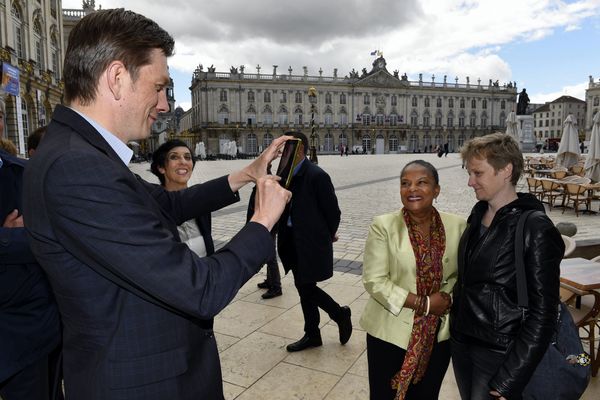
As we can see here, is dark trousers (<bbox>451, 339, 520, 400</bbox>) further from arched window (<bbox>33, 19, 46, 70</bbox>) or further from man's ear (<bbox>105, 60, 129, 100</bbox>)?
arched window (<bbox>33, 19, 46, 70</bbox>)

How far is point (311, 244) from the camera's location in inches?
146

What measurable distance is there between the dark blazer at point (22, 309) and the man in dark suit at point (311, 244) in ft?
6.44

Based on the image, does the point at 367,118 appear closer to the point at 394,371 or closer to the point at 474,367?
the point at 394,371

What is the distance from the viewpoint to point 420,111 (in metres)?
78.6

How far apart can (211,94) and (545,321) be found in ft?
232

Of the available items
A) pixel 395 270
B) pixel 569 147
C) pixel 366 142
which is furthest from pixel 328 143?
pixel 395 270

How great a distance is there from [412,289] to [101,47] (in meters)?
1.80

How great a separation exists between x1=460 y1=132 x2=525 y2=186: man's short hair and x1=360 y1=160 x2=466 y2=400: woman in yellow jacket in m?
0.27

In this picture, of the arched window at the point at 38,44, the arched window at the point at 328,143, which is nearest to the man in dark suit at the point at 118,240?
the arched window at the point at 38,44

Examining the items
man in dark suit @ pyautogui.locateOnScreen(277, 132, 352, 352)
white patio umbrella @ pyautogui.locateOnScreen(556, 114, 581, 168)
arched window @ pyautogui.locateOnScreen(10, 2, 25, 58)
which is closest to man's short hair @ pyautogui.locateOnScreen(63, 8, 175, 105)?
man in dark suit @ pyautogui.locateOnScreen(277, 132, 352, 352)

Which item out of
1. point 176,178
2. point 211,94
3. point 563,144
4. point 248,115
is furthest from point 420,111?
point 176,178

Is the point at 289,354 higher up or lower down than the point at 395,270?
lower down

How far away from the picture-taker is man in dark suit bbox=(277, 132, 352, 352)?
3639 millimetres

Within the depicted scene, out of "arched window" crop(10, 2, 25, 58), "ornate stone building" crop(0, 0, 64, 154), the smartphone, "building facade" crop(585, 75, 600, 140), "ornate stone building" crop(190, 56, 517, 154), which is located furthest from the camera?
"building facade" crop(585, 75, 600, 140)
